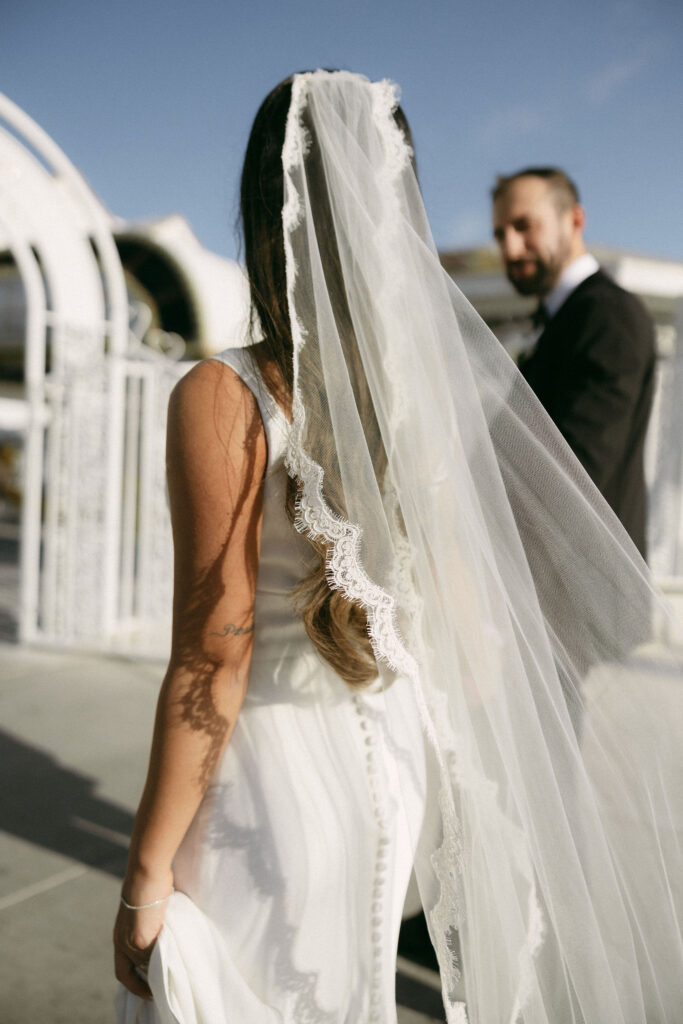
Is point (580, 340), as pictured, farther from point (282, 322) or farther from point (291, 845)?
point (291, 845)

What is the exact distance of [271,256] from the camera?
106cm

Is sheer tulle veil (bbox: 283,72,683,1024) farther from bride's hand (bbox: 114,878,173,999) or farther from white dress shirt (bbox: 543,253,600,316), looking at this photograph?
white dress shirt (bbox: 543,253,600,316)

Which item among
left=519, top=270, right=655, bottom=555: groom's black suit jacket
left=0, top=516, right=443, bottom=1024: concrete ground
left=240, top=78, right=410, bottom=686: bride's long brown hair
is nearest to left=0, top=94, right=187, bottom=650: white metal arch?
left=0, top=516, right=443, bottom=1024: concrete ground

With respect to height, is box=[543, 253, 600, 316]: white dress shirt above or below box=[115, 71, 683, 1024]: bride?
above

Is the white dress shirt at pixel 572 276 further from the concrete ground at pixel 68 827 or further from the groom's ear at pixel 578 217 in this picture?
the concrete ground at pixel 68 827

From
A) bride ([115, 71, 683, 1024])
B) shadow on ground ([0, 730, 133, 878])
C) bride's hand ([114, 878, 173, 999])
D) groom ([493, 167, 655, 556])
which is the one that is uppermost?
groom ([493, 167, 655, 556])

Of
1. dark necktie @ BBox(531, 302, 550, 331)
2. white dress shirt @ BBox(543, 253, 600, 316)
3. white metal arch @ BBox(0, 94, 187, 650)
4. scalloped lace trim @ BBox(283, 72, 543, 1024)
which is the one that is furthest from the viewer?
white metal arch @ BBox(0, 94, 187, 650)

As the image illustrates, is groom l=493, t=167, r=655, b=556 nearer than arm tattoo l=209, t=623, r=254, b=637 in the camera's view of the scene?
No

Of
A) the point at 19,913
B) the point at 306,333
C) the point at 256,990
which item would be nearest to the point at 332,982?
the point at 256,990

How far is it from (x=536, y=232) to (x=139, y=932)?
6.10 feet

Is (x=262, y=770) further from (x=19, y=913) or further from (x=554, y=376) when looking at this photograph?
(x=19, y=913)

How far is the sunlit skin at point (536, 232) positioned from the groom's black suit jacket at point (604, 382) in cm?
19

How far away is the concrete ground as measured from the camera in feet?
6.55

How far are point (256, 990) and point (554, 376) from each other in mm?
1394
